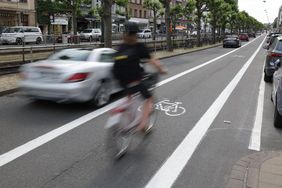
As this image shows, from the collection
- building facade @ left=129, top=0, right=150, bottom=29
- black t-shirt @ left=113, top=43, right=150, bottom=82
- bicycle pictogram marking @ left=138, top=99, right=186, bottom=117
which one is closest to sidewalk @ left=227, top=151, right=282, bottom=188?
black t-shirt @ left=113, top=43, right=150, bottom=82

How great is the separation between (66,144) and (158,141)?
1517 mm

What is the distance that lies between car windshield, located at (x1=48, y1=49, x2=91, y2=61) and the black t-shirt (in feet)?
11.5

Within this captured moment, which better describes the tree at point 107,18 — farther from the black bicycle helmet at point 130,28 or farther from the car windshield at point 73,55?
the black bicycle helmet at point 130,28

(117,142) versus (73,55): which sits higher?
(73,55)

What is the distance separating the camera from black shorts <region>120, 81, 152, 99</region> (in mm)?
5406

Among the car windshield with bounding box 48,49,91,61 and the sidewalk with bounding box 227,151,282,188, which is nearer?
the sidewalk with bounding box 227,151,282,188

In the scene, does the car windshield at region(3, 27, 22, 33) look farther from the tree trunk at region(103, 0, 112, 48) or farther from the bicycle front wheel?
the bicycle front wheel

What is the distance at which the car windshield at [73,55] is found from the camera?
870 cm

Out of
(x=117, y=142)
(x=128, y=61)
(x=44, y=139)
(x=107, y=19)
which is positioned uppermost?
(x=107, y=19)

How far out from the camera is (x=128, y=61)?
5.27 metres

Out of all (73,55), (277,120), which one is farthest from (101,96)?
(277,120)

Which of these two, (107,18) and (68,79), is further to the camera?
(107,18)

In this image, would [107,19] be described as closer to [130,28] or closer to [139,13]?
[130,28]

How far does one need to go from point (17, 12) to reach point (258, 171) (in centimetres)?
4400
